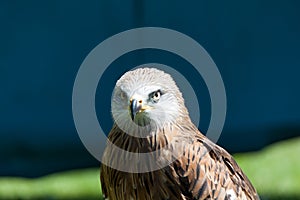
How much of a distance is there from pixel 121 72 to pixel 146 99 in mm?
3786

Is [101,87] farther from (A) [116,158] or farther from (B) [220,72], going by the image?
(A) [116,158]

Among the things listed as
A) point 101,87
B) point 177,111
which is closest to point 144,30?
point 101,87

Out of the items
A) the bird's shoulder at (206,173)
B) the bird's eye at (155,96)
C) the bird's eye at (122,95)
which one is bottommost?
the bird's shoulder at (206,173)

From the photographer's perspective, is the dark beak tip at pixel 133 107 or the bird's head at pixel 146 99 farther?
the bird's head at pixel 146 99

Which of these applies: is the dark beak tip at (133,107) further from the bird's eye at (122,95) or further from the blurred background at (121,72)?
the blurred background at (121,72)

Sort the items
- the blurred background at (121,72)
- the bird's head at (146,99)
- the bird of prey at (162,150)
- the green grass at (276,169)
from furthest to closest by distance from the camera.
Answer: the blurred background at (121,72) → the green grass at (276,169) → the bird of prey at (162,150) → the bird's head at (146,99)

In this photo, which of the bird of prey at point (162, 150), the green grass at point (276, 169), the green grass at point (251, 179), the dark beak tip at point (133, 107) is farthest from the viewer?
the green grass at point (251, 179)

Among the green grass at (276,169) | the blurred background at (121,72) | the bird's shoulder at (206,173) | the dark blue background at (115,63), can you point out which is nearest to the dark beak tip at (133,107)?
the bird's shoulder at (206,173)

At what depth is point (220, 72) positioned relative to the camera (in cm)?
958

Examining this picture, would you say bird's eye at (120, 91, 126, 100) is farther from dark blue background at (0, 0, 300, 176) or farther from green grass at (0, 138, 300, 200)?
dark blue background at (0, 0, 300, 176)

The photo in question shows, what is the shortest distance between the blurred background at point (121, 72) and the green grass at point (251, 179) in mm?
19

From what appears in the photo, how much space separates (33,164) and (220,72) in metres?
1.95

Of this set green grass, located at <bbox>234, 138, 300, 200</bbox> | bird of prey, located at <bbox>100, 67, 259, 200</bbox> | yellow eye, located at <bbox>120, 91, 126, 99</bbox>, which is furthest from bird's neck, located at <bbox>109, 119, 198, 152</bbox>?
green grass, located at <bbox>234, 138, 300, 200</bbox>

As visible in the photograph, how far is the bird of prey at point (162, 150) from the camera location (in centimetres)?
590
